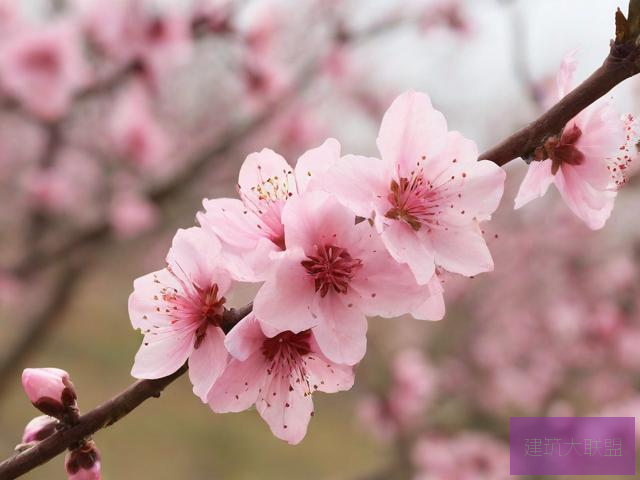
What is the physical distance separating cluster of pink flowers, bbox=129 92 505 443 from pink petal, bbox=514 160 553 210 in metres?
0.10

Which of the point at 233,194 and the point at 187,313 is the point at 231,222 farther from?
the point at 233,194

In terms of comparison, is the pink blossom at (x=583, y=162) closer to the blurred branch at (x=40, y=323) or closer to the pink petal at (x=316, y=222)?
the pink petal at (x=316, y=222)

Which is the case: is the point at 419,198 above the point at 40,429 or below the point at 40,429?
above

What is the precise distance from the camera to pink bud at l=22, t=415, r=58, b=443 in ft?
2.49

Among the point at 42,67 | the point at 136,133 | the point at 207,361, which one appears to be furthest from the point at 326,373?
the point at 136,133

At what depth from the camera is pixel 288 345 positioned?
2.58ft

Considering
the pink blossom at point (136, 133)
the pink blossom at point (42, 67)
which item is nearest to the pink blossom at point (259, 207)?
the pink blossom at point (42, 67)

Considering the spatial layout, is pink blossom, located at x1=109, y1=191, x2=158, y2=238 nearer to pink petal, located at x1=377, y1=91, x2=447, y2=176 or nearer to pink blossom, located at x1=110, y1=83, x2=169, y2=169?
pink blossom, located at x1=110, y1=83, x2=169, y2=169

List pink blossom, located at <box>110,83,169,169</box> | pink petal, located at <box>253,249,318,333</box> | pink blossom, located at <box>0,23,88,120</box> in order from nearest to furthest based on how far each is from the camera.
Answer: pink petal, located at <box>253,249,318,333</box> < pink blossom, located at <box>0,23,88,120</box> < pink blossom, located at <box>110,83,169,169</box>

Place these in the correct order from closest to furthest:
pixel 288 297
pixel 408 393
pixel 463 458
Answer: pixel 288 297 → pixel 408 393 → pixel 463 458

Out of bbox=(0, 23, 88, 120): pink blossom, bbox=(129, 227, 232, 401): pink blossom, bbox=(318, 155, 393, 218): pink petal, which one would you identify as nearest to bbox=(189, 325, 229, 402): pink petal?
bbox=(129, 227, 232, 401): pink blossom

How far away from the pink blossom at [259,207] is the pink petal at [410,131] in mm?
64

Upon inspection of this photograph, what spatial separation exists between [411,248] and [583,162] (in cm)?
30

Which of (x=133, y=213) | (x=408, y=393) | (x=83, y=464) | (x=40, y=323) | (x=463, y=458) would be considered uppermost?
(x=133, y=213)
